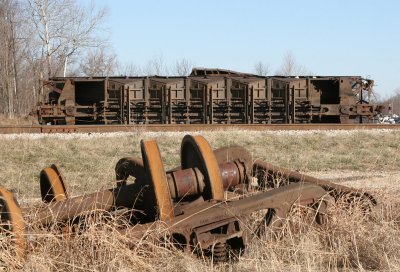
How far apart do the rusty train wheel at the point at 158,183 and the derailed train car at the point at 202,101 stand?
17780mm

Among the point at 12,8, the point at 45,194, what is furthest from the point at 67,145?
the point at 12,8

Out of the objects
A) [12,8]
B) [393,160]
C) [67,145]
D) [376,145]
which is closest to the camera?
[393,160]

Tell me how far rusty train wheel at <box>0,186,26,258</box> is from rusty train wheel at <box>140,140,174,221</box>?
928 millimetres

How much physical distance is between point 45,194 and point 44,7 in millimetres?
37019

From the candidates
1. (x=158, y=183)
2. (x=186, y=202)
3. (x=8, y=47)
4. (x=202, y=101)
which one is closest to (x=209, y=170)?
(x=158, y=183)

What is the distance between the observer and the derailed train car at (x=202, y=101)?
21859mm

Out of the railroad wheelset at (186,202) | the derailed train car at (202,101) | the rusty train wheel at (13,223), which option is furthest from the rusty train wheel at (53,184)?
the derailed train car at (202,101)

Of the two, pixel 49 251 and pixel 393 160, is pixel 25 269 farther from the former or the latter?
pixel 393 160

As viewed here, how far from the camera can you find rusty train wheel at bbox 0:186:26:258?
12.0ft

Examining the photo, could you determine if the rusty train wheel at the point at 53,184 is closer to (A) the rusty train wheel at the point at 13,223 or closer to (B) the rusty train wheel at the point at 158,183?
(A) the rusty train wheel at the point at 13,223

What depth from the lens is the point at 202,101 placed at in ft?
72.2

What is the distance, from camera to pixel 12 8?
147 feet

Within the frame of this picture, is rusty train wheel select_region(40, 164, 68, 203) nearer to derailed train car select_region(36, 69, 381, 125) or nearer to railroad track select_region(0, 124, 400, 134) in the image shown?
railroad track select_region(0, 124, 400, 134)

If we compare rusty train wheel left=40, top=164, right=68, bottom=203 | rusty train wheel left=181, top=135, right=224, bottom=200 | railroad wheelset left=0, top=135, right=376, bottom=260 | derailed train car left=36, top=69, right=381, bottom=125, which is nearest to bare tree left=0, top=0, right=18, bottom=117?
derailed train car left=36, top=69, right=381, bottom=125
